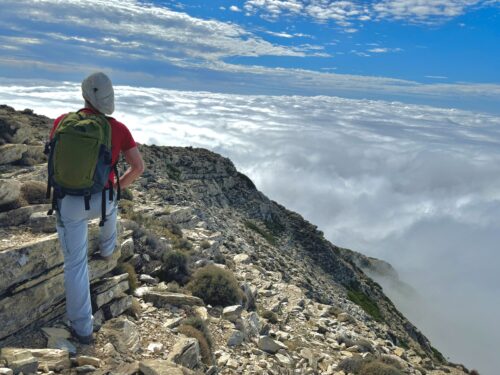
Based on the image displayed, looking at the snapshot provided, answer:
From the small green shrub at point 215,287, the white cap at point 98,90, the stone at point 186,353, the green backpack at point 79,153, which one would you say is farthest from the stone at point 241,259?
the white cap at point 98,90

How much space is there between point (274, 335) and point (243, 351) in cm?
240

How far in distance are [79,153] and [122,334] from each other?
3.48 metres

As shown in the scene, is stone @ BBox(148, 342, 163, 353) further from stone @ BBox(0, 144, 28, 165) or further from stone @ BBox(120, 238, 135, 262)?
stone @ BBox(0, 144, 28, 165)

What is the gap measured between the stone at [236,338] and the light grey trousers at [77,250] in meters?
3.66

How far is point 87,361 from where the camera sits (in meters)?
5.84

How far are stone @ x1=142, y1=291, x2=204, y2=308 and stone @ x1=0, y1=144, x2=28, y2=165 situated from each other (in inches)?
411

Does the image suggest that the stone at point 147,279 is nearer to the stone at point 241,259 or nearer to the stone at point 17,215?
the stone at point 17,215

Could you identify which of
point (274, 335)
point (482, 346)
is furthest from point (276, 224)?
point (482, 346)

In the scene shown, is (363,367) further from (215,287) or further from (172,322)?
(172,322)

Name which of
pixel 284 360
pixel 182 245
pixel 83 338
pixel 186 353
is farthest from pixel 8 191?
pixel 182 245

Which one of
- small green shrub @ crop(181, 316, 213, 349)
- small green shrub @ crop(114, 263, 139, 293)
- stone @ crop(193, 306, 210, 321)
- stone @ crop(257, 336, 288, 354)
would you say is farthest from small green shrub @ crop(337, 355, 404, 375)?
small green shrub @ crop(114, 263, 139, 293)

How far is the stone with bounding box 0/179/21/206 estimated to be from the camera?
861 centimetres

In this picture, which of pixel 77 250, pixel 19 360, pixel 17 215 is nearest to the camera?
pixel 19 360

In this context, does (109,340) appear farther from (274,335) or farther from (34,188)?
(274,335)
